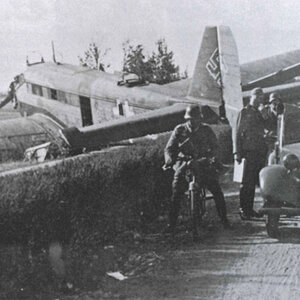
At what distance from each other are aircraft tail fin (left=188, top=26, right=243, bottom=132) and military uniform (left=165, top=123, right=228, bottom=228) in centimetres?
439

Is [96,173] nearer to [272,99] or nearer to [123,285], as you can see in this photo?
[123,285]

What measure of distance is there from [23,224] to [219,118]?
7559 mm

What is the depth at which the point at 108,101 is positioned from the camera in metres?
14.3

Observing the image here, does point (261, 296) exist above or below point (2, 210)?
below

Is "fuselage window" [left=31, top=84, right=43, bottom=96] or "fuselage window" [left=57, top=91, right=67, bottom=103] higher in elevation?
"fuselage window" [left=31, top=84, right=43, bottom=96]

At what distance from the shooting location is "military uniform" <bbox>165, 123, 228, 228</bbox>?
6215 millimetres

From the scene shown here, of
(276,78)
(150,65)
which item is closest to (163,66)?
(150,65)

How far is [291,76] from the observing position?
868 inches

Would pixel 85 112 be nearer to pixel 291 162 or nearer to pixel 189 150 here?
pixel 189 150

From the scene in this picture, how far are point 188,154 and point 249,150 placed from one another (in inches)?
40.3

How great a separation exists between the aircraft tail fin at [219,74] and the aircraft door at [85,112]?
155 inches

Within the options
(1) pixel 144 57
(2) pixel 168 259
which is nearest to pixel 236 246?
(2) pixel 168 259

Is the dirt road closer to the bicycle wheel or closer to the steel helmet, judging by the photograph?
the bicycle wheel

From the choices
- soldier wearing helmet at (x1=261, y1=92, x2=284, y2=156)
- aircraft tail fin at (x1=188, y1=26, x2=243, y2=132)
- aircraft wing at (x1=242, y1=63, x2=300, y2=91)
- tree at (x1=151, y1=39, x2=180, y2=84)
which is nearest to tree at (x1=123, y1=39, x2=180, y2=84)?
tree at (x1=151, y1=39, x2=180, y2=84)
